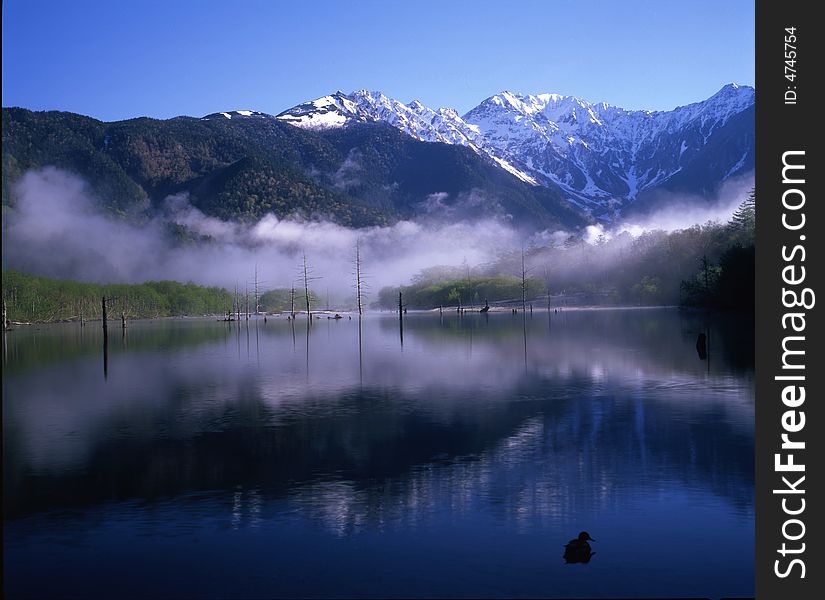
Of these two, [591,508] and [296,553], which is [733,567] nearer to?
[591,508]

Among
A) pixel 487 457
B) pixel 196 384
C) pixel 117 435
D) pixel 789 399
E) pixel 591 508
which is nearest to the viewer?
pixel 789 399

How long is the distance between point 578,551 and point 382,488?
5.66m

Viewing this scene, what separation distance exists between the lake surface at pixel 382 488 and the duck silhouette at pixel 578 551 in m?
0.18

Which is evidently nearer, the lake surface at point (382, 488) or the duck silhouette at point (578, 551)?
the lake surface at point (382, 488)

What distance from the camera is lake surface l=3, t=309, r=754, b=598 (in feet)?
43.6

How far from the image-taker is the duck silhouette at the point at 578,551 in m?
13.7

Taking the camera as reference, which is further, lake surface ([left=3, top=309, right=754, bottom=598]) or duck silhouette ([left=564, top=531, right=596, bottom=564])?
duck silhouette ([left=564, top=531, right=596, bottom=564])

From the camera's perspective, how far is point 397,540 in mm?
14867

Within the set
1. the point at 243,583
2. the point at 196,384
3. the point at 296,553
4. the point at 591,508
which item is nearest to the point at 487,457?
the point at 591,508

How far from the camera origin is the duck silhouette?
13.7 meters

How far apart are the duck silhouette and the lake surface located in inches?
7.3

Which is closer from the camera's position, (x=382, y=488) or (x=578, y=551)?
(x=578, y=551)

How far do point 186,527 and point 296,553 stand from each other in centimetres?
270

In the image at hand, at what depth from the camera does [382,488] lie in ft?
59.7
